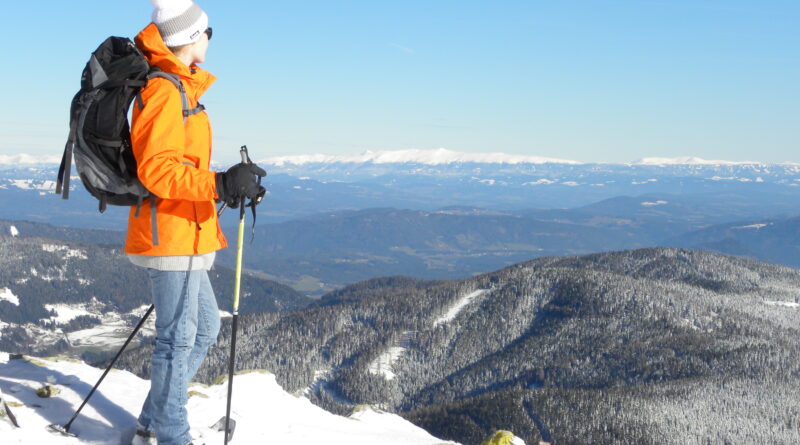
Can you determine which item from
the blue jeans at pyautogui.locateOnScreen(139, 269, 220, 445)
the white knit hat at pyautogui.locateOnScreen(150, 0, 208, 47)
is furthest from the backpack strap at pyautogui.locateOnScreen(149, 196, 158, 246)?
the white knit hat at pyautogui.locateOnScreen(150, 0, 208, 47)

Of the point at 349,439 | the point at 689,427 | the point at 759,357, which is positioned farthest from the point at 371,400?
the point at 349,439

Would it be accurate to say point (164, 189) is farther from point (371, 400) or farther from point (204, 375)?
point (371, 400)

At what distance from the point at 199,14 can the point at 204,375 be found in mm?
184454

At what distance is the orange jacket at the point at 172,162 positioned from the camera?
8625 mm

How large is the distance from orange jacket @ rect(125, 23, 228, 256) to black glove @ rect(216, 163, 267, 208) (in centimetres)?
19

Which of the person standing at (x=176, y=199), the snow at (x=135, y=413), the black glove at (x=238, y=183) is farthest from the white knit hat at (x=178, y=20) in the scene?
the snow at (x=135, y=413)

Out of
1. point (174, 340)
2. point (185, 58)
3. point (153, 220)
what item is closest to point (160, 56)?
point (185, 58)

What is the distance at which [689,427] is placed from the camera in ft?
476

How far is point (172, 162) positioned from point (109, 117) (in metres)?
1.08

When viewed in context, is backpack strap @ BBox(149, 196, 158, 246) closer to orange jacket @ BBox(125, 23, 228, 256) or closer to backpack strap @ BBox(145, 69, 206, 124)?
orange jacket @ BBox(125, 23, 228, 256)

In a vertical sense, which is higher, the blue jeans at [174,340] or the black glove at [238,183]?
the black glove at [238,183]

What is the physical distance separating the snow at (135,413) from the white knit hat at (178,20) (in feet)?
23.9

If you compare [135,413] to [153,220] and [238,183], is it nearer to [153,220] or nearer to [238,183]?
[153,220]

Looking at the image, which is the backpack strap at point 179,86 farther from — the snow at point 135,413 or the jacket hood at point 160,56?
the snow at point 135,413
